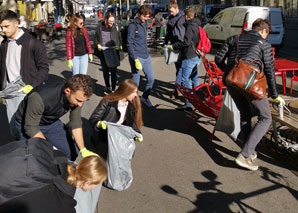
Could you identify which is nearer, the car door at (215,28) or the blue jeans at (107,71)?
the blue jeans at (107,71)

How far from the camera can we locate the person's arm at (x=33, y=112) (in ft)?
9.46

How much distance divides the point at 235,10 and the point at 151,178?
10.8 m

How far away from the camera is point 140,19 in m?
5.88

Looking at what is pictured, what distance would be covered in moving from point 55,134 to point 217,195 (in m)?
1.67

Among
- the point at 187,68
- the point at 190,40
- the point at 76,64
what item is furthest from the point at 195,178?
the point at 76,64

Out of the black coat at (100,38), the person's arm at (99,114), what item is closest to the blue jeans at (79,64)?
the black coat at (100,38)

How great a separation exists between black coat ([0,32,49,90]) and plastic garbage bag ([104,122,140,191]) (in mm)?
1126

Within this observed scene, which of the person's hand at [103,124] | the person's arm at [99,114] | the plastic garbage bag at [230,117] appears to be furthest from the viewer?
the plastic garbage bag at [230,117]

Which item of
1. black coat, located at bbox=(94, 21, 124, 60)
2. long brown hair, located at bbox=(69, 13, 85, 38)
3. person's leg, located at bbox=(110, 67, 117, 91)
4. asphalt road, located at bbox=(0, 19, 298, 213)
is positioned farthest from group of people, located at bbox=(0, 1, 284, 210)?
person's leg, located at bbox=(110, 67, 117, 91)

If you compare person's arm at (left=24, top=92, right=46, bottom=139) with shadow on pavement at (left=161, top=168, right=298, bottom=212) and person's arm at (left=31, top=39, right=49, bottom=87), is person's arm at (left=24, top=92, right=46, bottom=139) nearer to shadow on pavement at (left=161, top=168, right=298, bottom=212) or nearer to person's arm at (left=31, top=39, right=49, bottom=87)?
person's arm at (left=31, top=39, right=49, bottom=87)

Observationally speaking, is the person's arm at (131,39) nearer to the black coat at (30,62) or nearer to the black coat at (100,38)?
the black coat at (100,38)

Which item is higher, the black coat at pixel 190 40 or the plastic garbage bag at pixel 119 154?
the black coat at pixel 190 40

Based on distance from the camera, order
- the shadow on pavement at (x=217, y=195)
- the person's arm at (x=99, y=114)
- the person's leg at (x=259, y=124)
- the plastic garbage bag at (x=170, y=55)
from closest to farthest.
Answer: the shadow on pavement at (x=217, y=195), the person's arm at (x=99, y=114), the person's leg at (x=259, y=124), the plastic garbage bag at (x=170, y=55)

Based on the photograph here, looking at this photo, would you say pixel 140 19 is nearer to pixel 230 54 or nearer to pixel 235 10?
pixel 230 54
